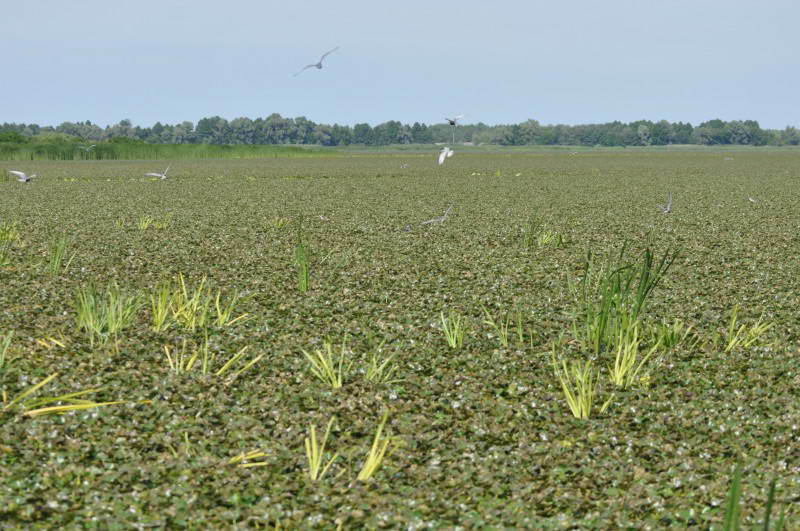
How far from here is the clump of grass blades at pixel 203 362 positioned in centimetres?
294

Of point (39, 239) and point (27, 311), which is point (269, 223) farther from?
point (27, 311)

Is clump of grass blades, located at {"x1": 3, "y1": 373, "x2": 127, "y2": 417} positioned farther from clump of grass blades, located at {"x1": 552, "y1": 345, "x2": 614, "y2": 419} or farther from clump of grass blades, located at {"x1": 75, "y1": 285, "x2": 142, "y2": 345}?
clump of grass blades, located at {"x1": 552, "y1": 345, "x2": 614, "y2": 419}

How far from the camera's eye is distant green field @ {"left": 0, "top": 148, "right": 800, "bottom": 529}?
6.65ft

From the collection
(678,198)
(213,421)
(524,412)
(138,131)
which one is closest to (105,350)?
(213,421)

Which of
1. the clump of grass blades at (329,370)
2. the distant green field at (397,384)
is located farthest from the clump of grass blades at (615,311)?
the clump of grass blades at (329,370)

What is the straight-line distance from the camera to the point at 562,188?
12.0 m

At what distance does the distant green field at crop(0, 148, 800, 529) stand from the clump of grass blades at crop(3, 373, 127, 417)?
0.02m

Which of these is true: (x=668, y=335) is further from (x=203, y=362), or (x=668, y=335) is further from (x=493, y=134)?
(x=493, y=134)

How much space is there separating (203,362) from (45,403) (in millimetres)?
633

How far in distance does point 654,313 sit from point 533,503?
85.8 inches

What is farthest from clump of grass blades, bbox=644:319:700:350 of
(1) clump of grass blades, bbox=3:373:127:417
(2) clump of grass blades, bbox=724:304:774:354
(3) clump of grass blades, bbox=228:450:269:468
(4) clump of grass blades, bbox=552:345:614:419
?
(1) clump of grass blades, bbox=3:373:127:417

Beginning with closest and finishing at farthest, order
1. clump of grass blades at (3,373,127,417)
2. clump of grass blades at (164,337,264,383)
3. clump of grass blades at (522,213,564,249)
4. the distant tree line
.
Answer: clump of grass blades at (3,373,127,417)
clump of grass blades at (164,337,264,383)
clump of grass blades at (522,213,564,249)
the distant tree line

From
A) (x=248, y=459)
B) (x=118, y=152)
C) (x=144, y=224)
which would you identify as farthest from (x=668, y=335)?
(x=118, y=152)

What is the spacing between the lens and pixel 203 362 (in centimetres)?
303
